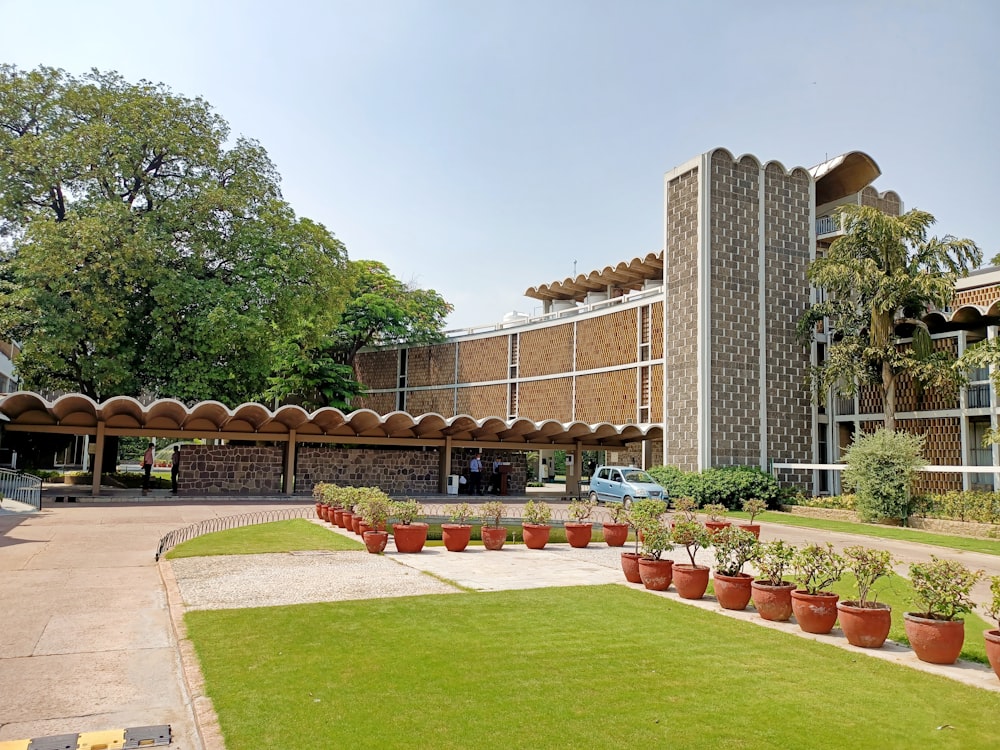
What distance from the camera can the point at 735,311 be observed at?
95.8 feet

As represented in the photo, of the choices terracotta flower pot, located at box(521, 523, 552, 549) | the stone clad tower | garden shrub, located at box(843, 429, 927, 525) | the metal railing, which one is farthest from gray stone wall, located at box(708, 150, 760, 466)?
the metal railing

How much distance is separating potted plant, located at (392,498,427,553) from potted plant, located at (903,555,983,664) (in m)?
8.67

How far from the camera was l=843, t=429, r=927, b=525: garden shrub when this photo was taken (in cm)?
2188

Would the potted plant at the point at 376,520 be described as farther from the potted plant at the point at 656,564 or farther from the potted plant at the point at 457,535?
the potted plant at the point at 656,564

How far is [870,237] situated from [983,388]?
20.2 ft

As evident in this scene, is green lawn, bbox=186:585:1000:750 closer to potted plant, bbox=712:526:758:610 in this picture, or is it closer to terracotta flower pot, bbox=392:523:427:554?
potted plant, bbox=712:526:758:610

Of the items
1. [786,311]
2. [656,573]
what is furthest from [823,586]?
[786,311]

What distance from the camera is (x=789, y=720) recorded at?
5.25 metres

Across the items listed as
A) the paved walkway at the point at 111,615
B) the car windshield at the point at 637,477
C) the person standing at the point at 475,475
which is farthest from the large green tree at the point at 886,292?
the person standing at the point at 475,475

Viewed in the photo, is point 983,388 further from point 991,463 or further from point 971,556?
point 971,556

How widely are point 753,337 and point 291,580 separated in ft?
75.7

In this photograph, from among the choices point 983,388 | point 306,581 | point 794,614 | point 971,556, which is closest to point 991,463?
point 983,388

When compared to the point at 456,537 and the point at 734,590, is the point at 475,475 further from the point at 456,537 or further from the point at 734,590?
the point at 734,590

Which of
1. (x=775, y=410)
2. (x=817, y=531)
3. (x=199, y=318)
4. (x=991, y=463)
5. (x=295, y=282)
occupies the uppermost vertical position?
(x=295, y=282)
